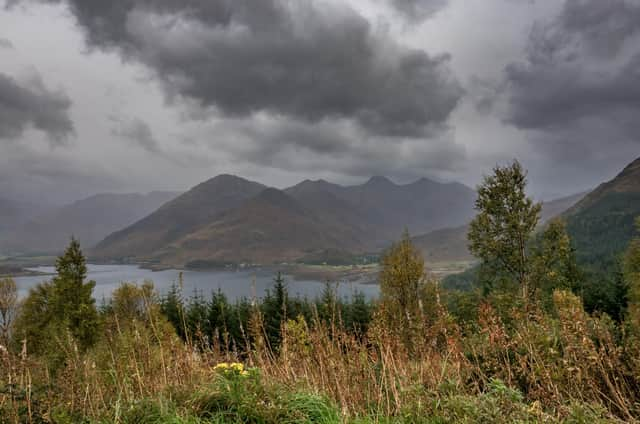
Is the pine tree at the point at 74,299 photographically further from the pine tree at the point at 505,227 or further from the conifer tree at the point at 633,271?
the conifer tree at the point at 633,271

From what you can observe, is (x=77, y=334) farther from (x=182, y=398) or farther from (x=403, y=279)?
(x=182, y=398)

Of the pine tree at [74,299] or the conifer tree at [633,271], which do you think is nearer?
the conifer tree at [633,271]

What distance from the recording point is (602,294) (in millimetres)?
35938

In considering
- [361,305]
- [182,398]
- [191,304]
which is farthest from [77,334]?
[182,398]

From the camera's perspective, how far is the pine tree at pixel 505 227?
Answer: 86.2ft

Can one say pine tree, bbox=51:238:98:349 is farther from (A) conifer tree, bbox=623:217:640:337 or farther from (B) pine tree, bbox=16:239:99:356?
(A) conifer tree, bbox=623:217:640:337

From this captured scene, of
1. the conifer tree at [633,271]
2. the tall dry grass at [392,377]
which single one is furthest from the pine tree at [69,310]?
the conifer tree at [633,271]

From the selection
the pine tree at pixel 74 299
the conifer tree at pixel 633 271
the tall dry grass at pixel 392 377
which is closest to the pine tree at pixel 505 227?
the conifer tree at pixel 633 271

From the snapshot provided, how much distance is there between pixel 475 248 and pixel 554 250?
621 centimetres

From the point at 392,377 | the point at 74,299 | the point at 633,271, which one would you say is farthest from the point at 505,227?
the point at 74,299

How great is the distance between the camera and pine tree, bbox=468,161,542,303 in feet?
86.2

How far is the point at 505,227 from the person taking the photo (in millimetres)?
26609

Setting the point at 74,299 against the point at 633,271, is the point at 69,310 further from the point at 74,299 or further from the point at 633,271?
the point at 633,271

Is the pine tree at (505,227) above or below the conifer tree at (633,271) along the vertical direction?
above
